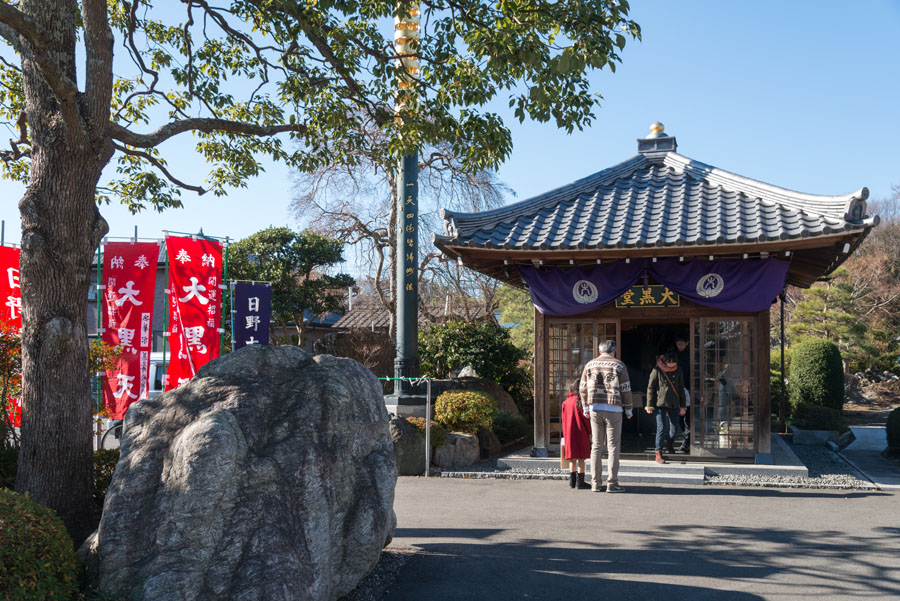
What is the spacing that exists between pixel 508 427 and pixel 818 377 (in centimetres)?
783

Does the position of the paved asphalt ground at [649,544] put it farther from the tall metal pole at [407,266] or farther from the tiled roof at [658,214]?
the tall metal pole at [407,266]

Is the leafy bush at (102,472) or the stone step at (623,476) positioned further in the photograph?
the stone step at (623,476)

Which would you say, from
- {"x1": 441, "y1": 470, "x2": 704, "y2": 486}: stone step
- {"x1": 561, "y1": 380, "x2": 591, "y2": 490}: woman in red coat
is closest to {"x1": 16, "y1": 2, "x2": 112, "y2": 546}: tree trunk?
{"x1": 561, "y1": 380, "x2": 591, "y2": 490}: woman in red coat

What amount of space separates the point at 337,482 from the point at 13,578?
1931 mm

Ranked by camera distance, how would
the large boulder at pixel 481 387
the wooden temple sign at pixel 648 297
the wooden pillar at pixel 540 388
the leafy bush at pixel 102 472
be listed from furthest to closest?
the large boulder at pixel 481 387, the wooden pillar at pixel 540 388, the wooden temple sign at pixel 648 297, the leafy bush at pixel 102 472

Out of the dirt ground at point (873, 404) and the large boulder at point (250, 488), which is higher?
the large boulder at point (250, 488)

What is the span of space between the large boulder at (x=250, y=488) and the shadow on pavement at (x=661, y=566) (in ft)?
3.46

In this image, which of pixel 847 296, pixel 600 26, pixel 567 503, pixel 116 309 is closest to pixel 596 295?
pixel 567 503

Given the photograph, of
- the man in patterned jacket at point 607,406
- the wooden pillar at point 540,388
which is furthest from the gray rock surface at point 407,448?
the man in patterned jacket at point 607,406

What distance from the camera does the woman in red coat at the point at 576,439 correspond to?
9305 mm

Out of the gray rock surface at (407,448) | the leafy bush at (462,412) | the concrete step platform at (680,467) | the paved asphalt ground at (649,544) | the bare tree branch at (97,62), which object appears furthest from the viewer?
the leafy bush at (462,412)

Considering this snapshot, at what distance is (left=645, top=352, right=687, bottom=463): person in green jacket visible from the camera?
10859 millimetres

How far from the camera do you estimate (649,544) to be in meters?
6.56

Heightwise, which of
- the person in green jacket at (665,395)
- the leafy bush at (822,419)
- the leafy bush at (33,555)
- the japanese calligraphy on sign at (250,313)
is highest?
the japanese calligraphy on sign at (250,313)
